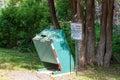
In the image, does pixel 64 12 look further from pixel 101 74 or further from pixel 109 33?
pixel 101 74

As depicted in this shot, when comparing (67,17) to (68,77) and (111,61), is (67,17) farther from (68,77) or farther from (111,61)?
(68,77)

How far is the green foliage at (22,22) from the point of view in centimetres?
1645

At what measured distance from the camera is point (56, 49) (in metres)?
9.30

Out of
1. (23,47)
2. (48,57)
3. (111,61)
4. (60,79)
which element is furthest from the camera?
(23,47)

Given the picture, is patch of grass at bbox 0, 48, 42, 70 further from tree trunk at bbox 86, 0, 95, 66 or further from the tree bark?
tree trunk at bbox 86, 0, 95, 66

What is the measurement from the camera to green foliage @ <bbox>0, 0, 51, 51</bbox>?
1645 centimetres

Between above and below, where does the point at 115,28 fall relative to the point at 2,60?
below

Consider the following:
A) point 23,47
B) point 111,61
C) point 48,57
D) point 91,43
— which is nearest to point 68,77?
point 48,57

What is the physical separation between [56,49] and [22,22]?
7746 millimetres

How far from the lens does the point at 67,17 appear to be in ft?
55.5

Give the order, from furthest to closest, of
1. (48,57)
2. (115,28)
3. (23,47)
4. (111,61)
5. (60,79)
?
(115,28), (23,47), (111,61), (48,57), (60,79)

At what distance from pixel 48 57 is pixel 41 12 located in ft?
23.2

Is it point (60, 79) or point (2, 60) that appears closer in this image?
point (60, 79)

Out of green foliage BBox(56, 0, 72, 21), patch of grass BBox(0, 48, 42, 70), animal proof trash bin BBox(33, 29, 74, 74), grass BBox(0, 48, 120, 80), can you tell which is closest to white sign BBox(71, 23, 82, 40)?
animal proof trash bin BBox(33, 29, 74, 74)
